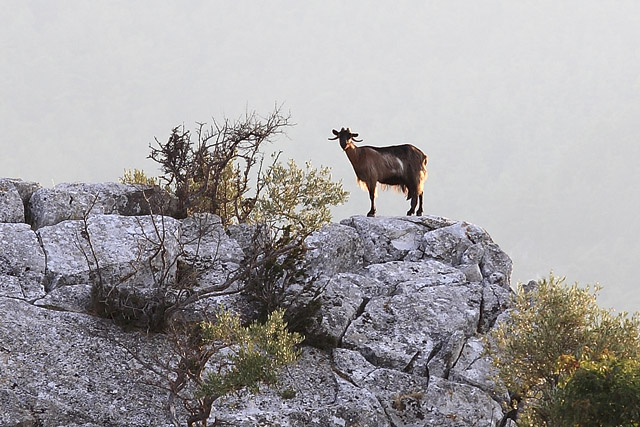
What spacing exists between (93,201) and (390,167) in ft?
31.6

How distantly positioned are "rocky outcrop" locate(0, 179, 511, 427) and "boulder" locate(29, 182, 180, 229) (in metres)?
0.06

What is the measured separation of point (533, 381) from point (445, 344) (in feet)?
11.6

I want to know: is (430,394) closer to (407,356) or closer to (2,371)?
(407,356)

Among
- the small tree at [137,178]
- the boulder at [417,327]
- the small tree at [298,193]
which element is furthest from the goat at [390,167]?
the small tree at [137,178]

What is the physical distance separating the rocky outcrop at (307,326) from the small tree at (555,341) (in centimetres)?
202

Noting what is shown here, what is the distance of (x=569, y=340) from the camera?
53.6ft

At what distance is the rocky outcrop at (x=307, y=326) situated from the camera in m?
16.5

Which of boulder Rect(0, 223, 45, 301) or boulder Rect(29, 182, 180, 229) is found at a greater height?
boulder Rect(29, 182, 180, 229)

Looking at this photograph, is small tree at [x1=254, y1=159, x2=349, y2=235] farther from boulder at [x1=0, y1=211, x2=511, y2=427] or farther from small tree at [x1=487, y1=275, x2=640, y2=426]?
small tree at [x1=487, y1=275, x2=640, y2=426]

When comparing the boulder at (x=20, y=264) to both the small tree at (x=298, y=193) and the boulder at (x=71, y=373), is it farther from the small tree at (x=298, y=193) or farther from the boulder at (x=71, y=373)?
the small tree at (x=298, y=193)

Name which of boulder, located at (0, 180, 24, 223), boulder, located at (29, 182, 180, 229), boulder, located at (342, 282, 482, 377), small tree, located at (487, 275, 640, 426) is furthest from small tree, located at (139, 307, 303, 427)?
boulder, located at (0, 180, 24, 223)

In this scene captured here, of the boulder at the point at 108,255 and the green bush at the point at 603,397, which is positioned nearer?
the green bush at the point at 603,397

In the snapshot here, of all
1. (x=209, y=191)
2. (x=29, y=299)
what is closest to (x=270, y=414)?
(x=29, y=299)

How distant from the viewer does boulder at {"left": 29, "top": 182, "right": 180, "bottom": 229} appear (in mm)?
21719
